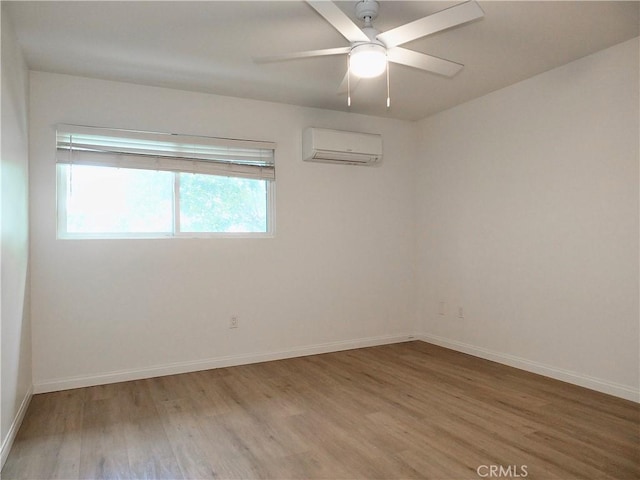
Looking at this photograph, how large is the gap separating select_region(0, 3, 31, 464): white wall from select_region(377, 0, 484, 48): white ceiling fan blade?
2.01 m

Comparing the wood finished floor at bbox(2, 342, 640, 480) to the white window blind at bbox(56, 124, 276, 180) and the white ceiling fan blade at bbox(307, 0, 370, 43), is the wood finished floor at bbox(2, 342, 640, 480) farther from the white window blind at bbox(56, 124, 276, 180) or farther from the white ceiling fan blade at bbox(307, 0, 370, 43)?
the white ceiling fan blade at bbox(307, 0, 370, 43)

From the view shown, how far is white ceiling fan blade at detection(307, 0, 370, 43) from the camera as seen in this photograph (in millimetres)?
1905

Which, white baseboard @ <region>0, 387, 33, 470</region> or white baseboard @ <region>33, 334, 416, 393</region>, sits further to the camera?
white baseboard @ <region>33, 334, 416, 393</region>

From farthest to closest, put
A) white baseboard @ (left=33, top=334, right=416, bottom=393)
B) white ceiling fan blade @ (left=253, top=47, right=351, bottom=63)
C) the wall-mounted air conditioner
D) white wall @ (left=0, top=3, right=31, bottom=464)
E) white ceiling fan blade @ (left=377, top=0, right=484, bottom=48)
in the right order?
the wall-mounted air conditioner < white baseboard @ (left=33, top=334, right=416, bottom=393) < white ceiling fan blade @ (left=253, top=47, right=351, bottom=63) < white wall @ (left=0, top=3, right=31, bottom=464) < white ceiling fan blade @ (left=377, top=0, right=484, bottom=48)

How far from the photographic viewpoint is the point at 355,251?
4.46m

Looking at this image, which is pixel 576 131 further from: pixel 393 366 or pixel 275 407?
pixel 275 407

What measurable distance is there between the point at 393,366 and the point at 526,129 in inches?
90.5

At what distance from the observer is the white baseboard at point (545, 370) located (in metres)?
2.93

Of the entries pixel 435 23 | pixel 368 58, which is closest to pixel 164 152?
pixel 368 58

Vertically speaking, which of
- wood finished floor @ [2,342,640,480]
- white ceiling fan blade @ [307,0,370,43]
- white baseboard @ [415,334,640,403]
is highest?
white ceiling fan blade @ [307,0,370,43]

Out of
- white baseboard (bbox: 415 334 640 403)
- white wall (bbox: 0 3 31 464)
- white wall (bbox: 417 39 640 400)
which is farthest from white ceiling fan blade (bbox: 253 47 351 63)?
white baseboard (bbox: 415 334 640 403)

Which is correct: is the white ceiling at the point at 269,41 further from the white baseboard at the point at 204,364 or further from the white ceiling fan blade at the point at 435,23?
the white baseboard at the point at 204,364

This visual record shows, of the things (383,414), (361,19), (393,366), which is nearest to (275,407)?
(383,414)

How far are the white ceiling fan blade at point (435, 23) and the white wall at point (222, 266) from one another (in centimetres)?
202
